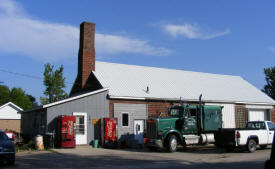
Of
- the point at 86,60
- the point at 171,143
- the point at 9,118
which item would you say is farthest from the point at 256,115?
the point at 9,118

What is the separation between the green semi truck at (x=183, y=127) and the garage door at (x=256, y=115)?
33.5ft

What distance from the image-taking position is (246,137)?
18031mm

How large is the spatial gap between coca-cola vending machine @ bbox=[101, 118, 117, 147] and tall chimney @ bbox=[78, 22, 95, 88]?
5.62m

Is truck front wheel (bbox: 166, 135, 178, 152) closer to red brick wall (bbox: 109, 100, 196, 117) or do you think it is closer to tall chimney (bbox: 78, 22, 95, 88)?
red brick wall (bbox: 109, 100, 196, 117)

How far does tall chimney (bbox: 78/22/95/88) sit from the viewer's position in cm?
2651

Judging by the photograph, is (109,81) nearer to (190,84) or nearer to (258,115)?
(190,84)

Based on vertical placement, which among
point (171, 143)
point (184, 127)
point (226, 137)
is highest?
point (184, 127)

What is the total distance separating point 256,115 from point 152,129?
1498 centimetres

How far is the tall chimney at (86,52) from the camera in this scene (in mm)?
26506

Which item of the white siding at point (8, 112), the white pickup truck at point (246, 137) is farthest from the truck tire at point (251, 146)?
the white siding at point (8, 112)

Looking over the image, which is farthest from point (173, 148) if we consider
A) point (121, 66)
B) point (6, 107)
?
point (6, 107)

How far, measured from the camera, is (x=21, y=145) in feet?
70.5

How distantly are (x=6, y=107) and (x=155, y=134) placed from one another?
34.0 m

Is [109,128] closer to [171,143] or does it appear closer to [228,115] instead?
[171,143]
